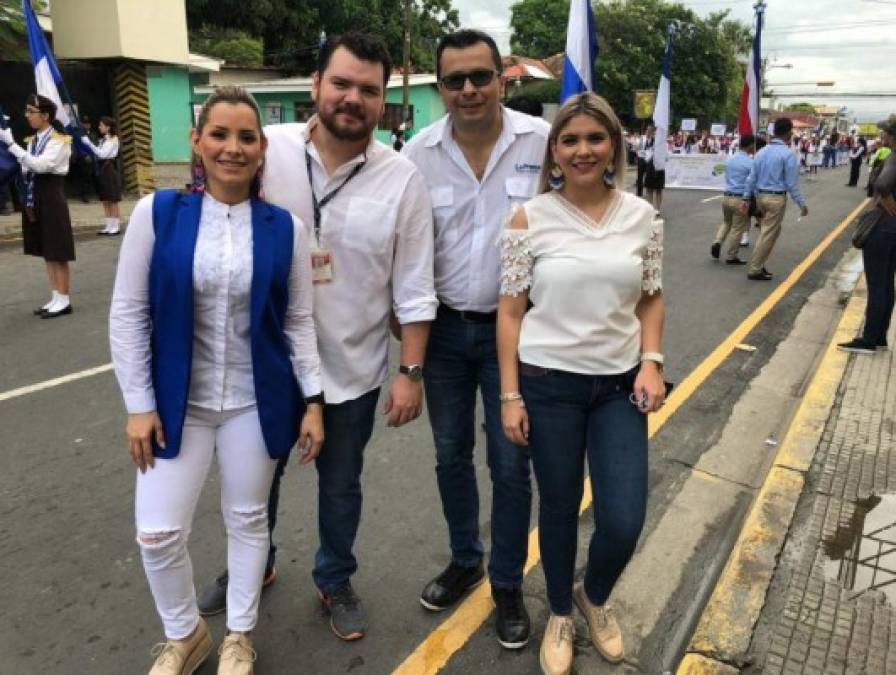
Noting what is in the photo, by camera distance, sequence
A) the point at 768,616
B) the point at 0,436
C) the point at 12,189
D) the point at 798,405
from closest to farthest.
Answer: the point at 768,616 → the point at 0,436 → the point at 798,405 → the point at 12,189

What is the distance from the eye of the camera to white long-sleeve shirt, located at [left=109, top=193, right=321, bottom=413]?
2.04m

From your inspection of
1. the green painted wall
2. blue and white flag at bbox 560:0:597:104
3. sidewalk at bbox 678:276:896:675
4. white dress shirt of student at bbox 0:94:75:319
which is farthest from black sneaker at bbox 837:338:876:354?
the green painted wall

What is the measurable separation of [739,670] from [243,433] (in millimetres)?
1817

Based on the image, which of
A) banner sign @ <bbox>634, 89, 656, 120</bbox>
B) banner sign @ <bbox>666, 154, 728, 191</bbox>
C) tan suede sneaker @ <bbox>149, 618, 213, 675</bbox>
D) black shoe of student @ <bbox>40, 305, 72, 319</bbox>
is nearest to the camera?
tan suede sneaker @ <bbox>149, 618, 213, 675</bbox>

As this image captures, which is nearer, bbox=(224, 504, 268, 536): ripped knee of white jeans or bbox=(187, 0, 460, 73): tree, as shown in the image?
bbox=(224, 504, 268, 536): ripped knee of white jeans

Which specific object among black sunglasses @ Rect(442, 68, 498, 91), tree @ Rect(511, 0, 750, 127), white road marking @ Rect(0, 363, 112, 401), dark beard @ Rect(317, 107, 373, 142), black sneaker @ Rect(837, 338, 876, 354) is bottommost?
white road marking @ Rect(0, 363, 112, 401)

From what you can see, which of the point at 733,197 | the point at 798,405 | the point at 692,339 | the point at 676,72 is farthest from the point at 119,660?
the point at 676,72

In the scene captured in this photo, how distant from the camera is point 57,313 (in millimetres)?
6812

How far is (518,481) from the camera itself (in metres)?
2.54

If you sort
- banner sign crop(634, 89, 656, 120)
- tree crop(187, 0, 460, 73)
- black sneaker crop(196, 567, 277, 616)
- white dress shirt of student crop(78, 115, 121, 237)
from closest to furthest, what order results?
black sneaker crop(196, 567, 277, 616), white dress shirt of student crop(78, 115, 121, 237), banner sign crop(634, 89, 656, 120), tree crop(187, 0, 460, 73)

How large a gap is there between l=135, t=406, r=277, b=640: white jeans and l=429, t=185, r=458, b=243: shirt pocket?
0.86 meters

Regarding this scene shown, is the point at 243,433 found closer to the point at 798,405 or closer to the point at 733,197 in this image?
the point at 798,405

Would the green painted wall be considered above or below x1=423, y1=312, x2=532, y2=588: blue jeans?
above

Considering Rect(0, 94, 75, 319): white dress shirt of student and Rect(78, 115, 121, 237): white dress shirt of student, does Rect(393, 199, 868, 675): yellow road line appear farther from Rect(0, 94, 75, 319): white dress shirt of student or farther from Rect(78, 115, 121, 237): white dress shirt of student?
Rect(78, 115, 121, 237): white dress shirt of student
